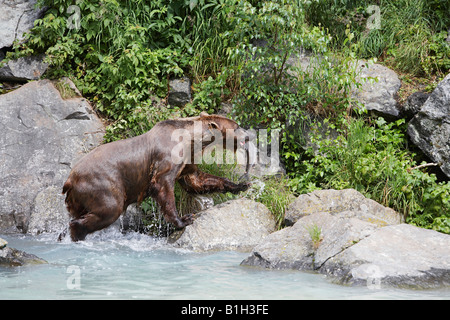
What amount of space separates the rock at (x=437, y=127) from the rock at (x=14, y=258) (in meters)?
5.30

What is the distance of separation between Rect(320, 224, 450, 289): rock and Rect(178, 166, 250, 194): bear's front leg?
2.21 meters

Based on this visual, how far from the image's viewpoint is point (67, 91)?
8.23 metres

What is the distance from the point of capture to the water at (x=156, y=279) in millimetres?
3723

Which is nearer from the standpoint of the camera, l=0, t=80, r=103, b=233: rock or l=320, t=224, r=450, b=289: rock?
l=320, t=224, r=450, b=289: rock

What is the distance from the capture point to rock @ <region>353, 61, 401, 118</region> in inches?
307

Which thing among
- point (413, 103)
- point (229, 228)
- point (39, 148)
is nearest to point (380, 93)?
point (413, 103)

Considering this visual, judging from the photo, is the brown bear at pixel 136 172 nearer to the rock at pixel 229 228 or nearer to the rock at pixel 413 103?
the rock at pixel 229 228

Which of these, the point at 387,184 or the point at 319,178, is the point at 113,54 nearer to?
the point at 319,178

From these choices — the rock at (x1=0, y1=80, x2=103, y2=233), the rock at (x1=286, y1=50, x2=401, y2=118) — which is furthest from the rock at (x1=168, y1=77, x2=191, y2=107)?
the rock at (x1=286, y1=50, x2=401, y2=118)

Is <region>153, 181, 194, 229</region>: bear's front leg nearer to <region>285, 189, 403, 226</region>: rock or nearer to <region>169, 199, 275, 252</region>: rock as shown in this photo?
<region>169, 199, 275, 252</region>: rock

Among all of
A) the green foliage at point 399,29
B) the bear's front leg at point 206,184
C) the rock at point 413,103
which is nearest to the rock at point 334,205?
the bear's front leg at point 206,184

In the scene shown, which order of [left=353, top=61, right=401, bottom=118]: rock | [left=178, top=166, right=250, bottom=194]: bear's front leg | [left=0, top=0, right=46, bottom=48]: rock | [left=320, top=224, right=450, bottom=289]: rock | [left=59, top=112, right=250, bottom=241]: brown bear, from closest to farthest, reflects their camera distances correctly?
[left=320, top=224, right=450, bottom=289]: rock → [left=59, top=112, right=250, bottom=241]: brown bear → [left=178, top=166, right=250, bottom=194]: bear's front leg → [left=353, top=61, right=401, bottom=118]: rock → [left=0, top=0, right=46, bottom=48]: rock

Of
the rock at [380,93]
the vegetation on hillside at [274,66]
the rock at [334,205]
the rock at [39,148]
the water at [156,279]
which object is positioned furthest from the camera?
the rock at [380,93]

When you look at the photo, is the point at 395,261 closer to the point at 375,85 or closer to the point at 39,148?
the point at 375,85
